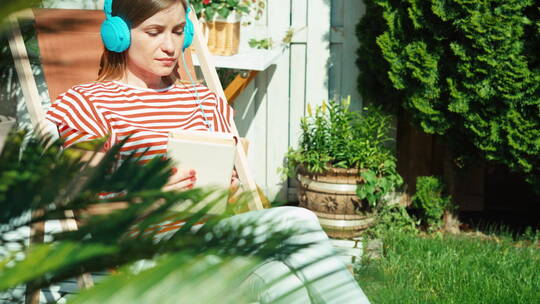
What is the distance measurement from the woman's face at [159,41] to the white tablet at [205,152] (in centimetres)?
43

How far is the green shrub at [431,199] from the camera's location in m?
3.98

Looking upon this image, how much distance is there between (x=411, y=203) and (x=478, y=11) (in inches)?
58.4

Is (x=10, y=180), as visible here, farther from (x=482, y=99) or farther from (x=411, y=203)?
(x=411, y=203)

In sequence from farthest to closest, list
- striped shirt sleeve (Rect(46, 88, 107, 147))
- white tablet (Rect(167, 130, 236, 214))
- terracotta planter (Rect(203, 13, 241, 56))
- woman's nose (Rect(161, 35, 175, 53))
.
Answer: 1. terracotta planter (Rect(203, 13, 241, 56))
2. woman's nose (Rect(161, 35, 175, 53))
3. striped shirt sleeve (Rect(46, 88, 107, 147))
4. white tablet (Rect(167, 130, 236, 214))

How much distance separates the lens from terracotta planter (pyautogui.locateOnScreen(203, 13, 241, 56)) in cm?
388

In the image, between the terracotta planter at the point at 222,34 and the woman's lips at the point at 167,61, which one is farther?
the terracotta planter at the point at 222,34

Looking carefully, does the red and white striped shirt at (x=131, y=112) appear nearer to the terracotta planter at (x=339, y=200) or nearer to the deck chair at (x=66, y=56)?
the deck chair at (x=66, y=56)

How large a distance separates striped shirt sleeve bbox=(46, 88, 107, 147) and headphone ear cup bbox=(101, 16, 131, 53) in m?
0.21

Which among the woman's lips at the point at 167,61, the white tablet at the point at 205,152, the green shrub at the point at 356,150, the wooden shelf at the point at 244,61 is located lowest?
the green shrub at the point at 356,150

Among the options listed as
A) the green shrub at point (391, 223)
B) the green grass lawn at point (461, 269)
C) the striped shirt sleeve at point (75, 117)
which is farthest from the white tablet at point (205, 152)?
the green shrub at point (391, 223)

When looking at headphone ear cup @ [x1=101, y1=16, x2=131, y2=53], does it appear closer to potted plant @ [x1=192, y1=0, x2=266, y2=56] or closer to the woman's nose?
the woman's nose

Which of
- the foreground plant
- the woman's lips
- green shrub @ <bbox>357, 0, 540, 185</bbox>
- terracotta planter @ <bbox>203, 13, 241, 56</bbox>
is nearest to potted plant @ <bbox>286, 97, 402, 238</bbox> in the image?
green shrub @ <bbox>357, 0, 540, 185</bbox>

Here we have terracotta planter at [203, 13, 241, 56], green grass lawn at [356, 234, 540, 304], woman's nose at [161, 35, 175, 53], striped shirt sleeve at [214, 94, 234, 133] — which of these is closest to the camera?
woman's nose at [161, 35, 175, 53]

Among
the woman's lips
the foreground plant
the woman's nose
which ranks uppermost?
the woman's nose
